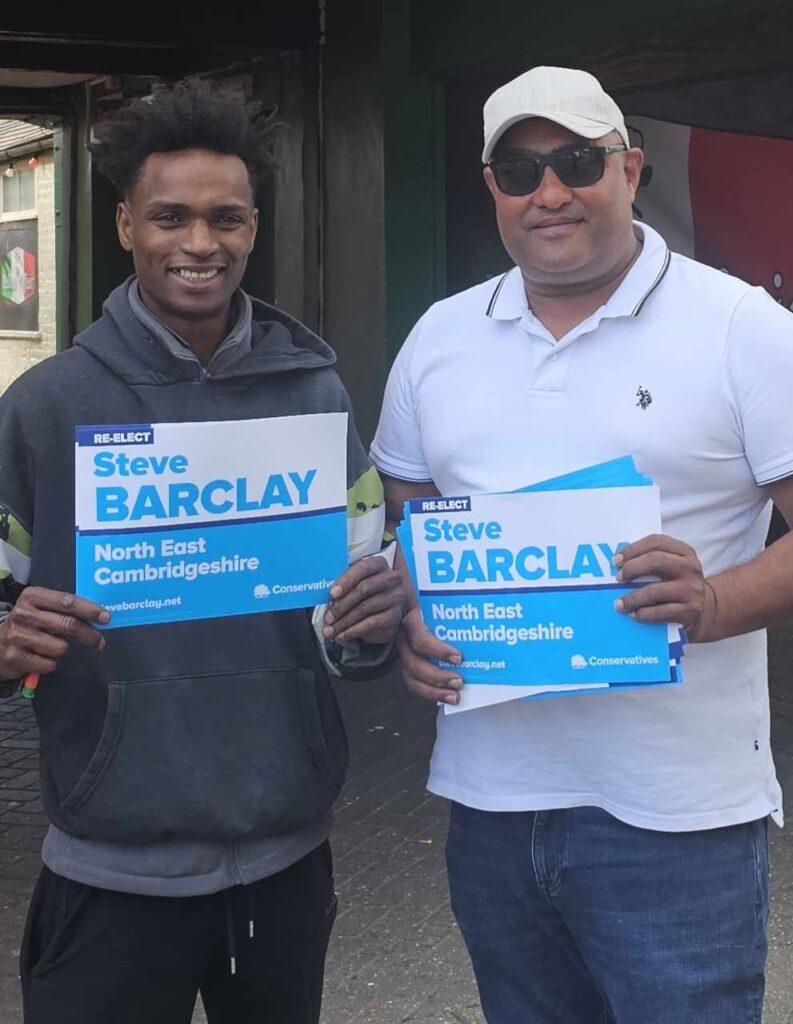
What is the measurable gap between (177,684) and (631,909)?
81 centimetres

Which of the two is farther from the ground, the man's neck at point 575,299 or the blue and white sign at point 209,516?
the man's neck at point 575,299

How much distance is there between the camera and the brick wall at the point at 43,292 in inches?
635

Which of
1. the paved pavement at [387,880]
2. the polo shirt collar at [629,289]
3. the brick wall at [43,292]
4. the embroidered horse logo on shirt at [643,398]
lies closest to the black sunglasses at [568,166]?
the polo shirt collar at [629,289]

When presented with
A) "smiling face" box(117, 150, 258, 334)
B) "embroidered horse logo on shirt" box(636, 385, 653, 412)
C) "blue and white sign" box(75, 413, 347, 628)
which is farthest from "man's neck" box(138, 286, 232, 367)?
"embroidered horse logo on shirt" box(636, 385, 653, 412)

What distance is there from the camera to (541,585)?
2107 mm

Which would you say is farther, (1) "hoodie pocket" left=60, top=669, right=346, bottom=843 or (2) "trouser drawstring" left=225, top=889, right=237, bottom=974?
(2) "trouser drawstring" left=225, top=889, right=237, bottom=974

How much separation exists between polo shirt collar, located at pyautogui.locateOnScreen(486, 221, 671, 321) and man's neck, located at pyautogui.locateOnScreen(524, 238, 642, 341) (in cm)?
2

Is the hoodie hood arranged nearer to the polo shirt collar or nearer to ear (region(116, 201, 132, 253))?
ear (region(116, 201, 132, 253))

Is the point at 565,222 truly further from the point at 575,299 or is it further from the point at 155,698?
the point at 155,698

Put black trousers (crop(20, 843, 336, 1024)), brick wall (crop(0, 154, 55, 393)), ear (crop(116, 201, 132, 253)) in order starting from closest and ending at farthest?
1. black trousers (crop(20, 843, 336, 1024))
2. ear (crop(116, 201, 132, 253))
3. brick wall (crop(0, 154, 55, 393))

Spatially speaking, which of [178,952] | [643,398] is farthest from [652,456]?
[178,952]

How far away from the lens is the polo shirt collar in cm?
214

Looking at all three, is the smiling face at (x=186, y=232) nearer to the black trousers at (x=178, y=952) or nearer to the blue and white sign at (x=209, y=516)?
the blue and white sign at (x=209, y=516)

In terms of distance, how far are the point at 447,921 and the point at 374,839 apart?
2.44ft
